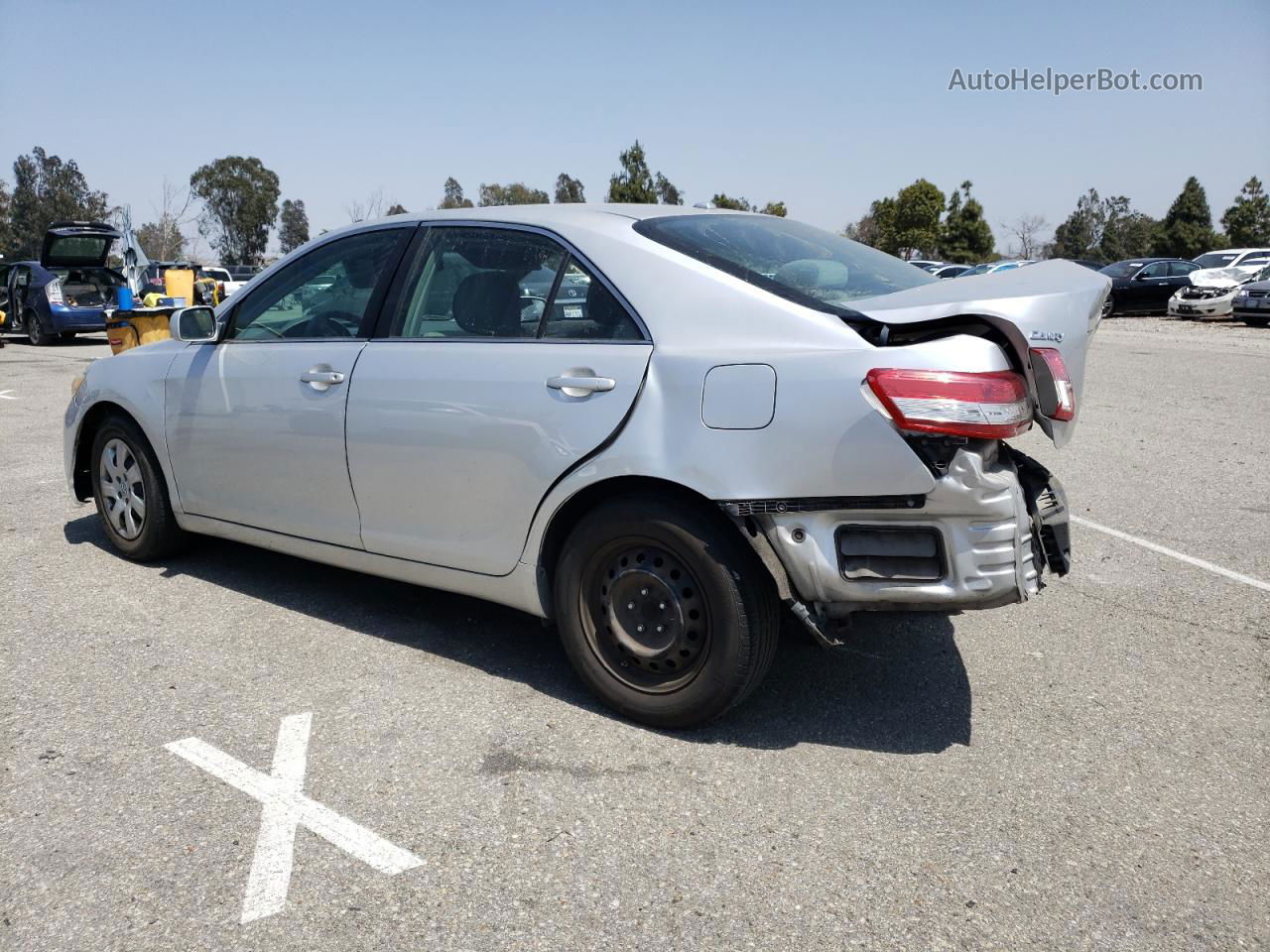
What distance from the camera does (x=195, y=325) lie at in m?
Answer: 4.52

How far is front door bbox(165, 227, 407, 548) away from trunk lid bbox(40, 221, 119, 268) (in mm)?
16640

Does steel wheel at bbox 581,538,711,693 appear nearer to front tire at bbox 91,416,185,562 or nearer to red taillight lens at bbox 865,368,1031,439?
red taillight lens at bbox 865,368,1031,439

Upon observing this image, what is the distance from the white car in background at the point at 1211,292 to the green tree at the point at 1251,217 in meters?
29.3

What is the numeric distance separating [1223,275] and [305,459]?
27.5m

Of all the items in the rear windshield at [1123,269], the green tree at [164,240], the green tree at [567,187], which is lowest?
the rear windshield at [1123,269]

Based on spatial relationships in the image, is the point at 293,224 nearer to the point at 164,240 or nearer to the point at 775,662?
the point at 164,240

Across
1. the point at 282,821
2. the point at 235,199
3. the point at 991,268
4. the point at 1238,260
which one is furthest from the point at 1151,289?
the point at 235,199

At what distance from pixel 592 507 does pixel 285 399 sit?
1509 millimetres

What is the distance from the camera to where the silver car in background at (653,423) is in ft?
9.52

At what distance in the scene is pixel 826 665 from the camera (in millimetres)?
3918

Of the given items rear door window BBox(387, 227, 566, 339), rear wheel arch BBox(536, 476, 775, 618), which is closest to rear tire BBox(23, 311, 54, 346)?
rear door window BBox(387, 227, 566, 339)

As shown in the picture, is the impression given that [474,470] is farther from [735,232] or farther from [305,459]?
[735,232]

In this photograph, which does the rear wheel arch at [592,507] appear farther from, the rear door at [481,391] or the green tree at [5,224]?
the green tree at [5,224]

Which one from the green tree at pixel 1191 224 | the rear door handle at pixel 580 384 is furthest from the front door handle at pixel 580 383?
the green tree at pixel 1191 224
